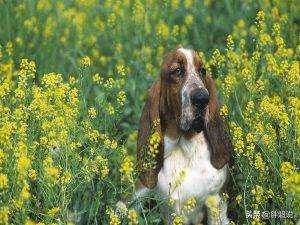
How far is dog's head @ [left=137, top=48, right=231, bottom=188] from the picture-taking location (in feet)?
17.7

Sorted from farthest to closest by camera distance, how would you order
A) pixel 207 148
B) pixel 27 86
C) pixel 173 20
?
pixel 173 20
pixel 27 86
pixel 207 148

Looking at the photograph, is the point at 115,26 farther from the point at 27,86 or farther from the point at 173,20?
the point at 27,86

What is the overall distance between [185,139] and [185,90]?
1.12 ft

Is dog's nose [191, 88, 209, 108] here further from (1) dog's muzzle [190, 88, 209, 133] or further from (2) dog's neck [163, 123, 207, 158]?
(2) dog's neck [163, 123, 207, 158]

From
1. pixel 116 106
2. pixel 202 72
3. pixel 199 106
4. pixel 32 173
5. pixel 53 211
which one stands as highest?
pixel 202 72

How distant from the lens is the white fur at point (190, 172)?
5.41 m

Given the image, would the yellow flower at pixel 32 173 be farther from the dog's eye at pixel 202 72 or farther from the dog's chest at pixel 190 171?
the dog's eye at pixel 202 72

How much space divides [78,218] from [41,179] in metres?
0.37

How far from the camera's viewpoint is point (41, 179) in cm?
506

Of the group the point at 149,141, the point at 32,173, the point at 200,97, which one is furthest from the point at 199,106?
the point at 32,173

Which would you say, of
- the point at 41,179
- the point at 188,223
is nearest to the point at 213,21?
the point at 188,223

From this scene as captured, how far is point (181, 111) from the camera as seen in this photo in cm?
543

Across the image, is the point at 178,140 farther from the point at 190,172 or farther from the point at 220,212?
the point at 220,212

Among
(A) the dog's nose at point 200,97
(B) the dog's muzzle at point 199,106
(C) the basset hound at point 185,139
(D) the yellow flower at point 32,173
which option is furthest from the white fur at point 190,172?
(D) the yellow flower at point 32,173
